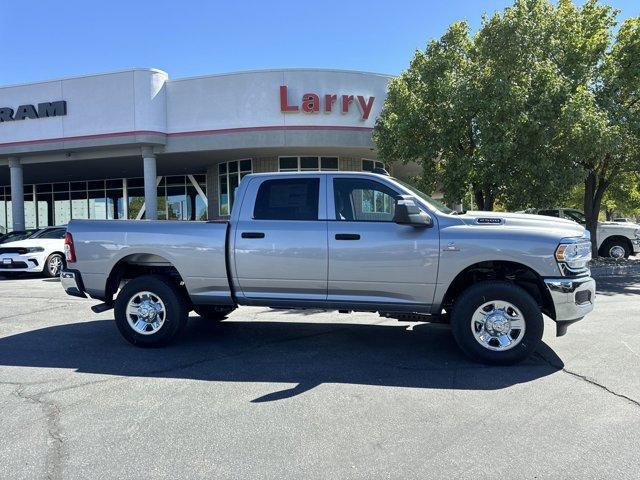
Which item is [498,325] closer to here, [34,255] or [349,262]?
[349,262]

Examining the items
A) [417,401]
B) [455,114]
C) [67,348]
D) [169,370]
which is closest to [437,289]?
[417,401]

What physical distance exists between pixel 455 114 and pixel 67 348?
410 inches

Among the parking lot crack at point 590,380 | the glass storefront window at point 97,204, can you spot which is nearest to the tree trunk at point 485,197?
the parking lot crack at point 590,380

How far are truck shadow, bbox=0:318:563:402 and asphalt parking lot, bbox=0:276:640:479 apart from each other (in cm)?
3

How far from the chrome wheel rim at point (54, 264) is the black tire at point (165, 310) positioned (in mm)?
9392

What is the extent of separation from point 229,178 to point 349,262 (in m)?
16.8

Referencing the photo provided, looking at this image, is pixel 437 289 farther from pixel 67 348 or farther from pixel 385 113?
pixel 385 113

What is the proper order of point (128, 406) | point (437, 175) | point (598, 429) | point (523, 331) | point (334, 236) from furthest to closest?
point (437, 175)
point (334, 236)
point (523, 331)
point (128, 406)
point (598, 429)

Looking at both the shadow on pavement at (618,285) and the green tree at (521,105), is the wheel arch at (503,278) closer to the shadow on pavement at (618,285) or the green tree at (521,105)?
the shadow on pavement at (618,285)

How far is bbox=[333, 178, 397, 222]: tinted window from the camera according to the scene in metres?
5.61

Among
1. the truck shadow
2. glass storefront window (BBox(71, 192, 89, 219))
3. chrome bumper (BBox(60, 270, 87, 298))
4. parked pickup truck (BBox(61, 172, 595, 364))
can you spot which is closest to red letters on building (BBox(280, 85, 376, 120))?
the truck shadow

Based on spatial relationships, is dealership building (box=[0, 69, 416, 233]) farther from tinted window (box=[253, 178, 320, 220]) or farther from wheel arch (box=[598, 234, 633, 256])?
tinted window (box=[253, 178, 320, 220])

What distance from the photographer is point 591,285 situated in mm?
5250

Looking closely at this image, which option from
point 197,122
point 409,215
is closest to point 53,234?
point 197,122
